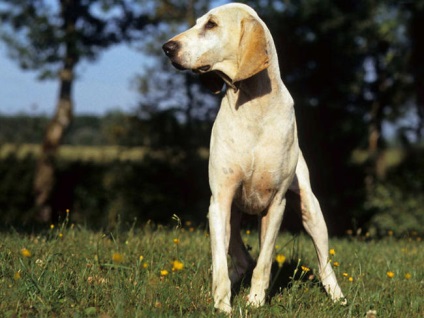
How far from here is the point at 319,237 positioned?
4.81m

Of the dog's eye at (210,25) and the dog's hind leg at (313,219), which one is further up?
the dog's eye at (210,25)

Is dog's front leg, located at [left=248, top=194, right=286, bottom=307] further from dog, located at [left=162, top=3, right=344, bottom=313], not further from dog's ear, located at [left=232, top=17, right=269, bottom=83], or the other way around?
dog's ear, located at [left=232, top=17, right=269, bottom=83]

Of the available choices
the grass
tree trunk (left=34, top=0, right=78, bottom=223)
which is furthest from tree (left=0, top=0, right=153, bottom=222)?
the grass

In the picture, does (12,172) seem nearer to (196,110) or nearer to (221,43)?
(196,110)

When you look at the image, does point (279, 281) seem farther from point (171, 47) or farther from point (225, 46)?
point (171, 47)

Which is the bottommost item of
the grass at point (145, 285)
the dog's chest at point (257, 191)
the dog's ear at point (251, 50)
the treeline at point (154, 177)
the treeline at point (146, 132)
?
the treeline at point (154, 177)

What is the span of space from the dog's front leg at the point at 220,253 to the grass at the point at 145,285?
9cm

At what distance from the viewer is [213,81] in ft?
14.8

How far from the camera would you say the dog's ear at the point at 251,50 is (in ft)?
13.0

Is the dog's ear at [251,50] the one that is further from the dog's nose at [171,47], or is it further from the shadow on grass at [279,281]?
the shadow on grass at [279,281]

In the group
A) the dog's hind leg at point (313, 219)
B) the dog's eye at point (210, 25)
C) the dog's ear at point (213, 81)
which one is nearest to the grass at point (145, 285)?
the dog's hind leg at point (313, 219)

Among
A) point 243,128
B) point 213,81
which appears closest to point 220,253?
point 243,128

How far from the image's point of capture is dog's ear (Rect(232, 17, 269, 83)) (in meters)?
3.95

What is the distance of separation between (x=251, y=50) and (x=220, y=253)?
1323 mm
